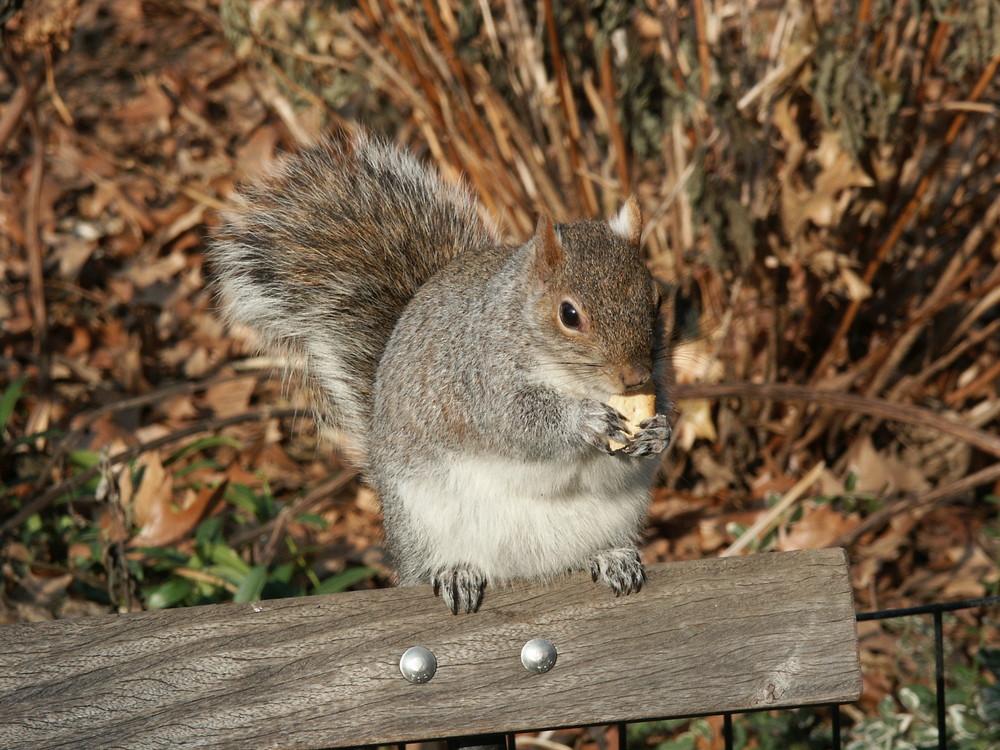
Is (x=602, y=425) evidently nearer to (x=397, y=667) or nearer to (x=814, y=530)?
(x=397, y=667)

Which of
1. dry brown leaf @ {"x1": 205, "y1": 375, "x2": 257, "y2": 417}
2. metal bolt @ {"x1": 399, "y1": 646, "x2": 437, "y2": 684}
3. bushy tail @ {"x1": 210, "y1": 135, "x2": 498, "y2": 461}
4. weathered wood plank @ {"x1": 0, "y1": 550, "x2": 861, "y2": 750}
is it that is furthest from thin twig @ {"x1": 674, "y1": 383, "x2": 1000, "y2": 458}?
dry brown leaf @ {"x1": 205, "y1": 375, "x2": 257, "y2": 417}

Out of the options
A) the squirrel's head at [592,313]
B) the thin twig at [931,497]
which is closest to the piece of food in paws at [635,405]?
the squirrel's head at [592,313]

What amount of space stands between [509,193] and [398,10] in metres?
0.47

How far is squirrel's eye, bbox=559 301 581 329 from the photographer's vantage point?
1.44 m

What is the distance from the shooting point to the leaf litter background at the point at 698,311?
7.27 feet

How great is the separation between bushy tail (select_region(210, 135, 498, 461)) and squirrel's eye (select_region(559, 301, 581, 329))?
0.49 meters

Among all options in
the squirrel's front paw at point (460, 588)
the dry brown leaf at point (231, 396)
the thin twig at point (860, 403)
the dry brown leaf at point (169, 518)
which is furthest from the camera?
the dry brown leaf at point (231, 396)

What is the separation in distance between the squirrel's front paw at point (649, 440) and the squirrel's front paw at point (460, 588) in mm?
253

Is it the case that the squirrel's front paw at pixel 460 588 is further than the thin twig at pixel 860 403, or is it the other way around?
the thin twig at pixel 860 403

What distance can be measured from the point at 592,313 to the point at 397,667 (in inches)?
19.4

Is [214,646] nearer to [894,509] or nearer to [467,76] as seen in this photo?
[894,509]

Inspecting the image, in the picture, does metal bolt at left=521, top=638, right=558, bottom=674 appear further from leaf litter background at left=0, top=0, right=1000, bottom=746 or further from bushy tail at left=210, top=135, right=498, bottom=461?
leaf litter background at left=0, top=0, right=1000, bottom=746

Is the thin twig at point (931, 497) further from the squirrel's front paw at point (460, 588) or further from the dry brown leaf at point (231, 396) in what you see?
the dry brown leaf at point (231, 396)

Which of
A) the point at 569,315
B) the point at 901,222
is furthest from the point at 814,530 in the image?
the point at 569,315
